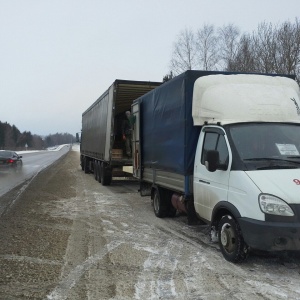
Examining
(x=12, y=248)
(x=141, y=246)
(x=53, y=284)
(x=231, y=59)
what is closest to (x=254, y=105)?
(x=141, y=246)

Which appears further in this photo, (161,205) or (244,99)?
(161,205)

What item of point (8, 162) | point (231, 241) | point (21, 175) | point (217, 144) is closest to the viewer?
point (231, 241)

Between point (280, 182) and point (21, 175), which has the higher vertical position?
point (280, 182)

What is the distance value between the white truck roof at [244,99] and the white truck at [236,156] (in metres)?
0.02

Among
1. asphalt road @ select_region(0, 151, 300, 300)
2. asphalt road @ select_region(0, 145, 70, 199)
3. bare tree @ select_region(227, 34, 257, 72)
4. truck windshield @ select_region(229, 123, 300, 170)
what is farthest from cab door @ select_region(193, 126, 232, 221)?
bare tree @ select_region(227, 34, 257, 72)

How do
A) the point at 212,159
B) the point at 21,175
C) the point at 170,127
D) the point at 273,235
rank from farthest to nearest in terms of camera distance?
the point at 21,175 → the point at 170,127 → the point at 212,159 → the point at 273,235

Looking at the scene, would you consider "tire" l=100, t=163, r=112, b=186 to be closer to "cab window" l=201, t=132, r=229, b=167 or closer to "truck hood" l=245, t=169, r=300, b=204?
"cab window" l=201, t=132, r=229, b=167

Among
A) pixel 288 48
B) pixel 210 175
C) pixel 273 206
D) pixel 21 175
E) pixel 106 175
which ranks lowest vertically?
pixel 21 175

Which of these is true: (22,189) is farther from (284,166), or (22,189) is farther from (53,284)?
(284,166)

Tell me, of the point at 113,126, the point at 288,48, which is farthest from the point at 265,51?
the point at 113,126

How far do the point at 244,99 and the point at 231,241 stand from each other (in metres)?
2.24

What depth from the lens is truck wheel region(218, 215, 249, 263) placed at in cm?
527

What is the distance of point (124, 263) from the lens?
552 centimetres

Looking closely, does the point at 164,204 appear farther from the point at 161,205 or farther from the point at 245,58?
the point at 245,58
